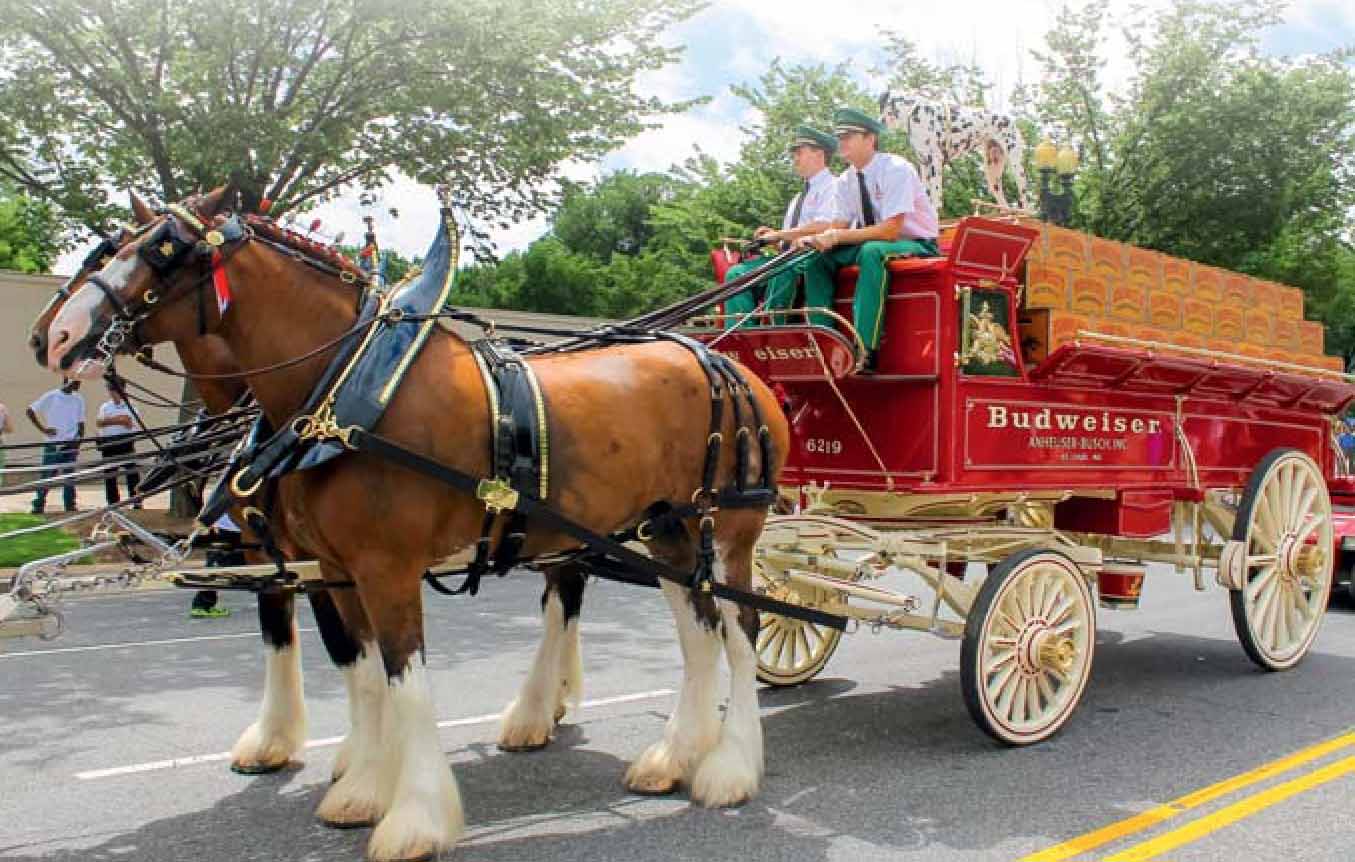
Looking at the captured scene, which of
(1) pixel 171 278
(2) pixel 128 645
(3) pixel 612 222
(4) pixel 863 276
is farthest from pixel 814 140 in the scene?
(3) pixel 612 222

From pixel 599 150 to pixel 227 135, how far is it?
4.72 meters

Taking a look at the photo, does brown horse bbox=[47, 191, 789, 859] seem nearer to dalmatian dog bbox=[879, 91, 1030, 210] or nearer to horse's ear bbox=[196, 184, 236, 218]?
horse's ear bbox=[196, 184, 236, 218]

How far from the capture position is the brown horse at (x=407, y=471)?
4.20 m

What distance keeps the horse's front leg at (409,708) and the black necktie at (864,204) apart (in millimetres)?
3148

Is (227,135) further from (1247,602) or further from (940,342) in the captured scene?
(1247,602)

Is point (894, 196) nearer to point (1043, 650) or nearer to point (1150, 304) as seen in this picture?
point (1150, 304)

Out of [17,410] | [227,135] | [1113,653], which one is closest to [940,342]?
[1113,653]

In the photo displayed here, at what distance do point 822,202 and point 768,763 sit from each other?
2.91 meters

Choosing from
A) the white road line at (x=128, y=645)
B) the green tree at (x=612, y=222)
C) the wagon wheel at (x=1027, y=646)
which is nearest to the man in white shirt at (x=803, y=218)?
the wagon wheel at (x=1027, y=646)

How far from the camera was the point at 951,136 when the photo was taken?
755 cm

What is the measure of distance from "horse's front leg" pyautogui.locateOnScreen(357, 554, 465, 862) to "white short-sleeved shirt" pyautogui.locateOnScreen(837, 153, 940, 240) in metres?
3.11

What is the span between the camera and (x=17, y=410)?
19844 mm

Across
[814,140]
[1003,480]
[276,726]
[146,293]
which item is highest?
[814,140]

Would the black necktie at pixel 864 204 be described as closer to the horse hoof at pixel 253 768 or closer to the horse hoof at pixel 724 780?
the horse hoof at pixel 724 780
